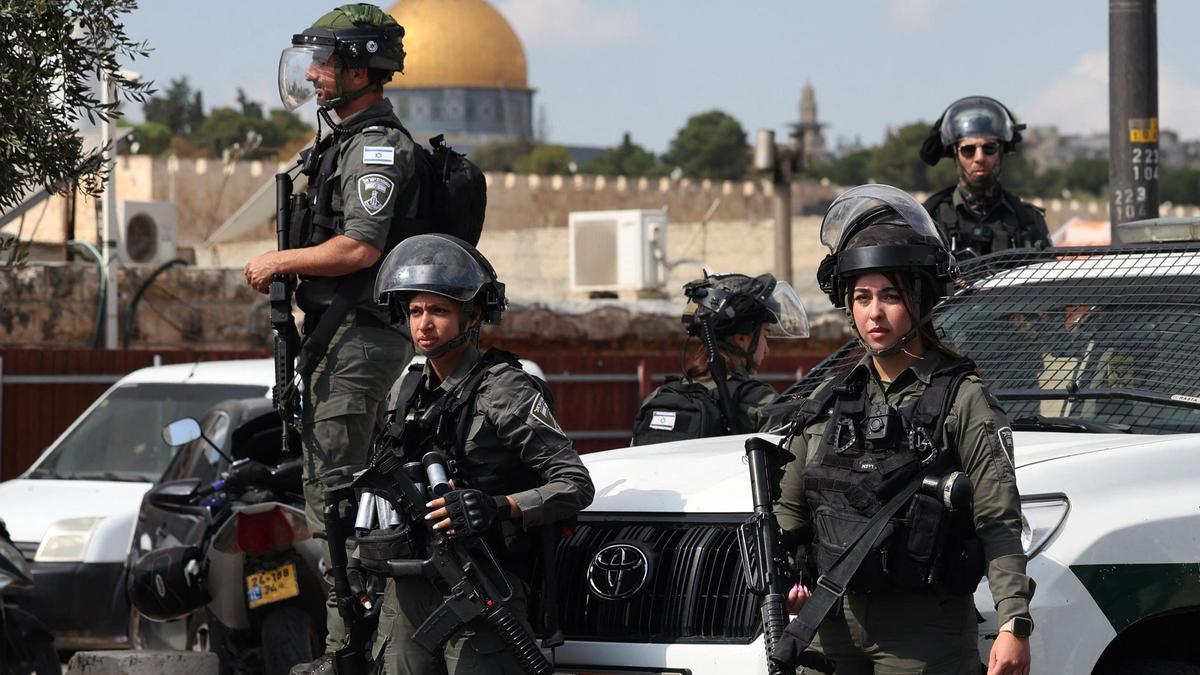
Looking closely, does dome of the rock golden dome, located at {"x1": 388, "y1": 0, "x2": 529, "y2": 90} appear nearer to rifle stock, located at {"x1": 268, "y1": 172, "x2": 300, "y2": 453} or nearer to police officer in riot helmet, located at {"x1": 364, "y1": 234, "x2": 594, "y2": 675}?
rifle stock, located at {"x1": 268, "y1": 172, "x2": 300, "y2": 453}

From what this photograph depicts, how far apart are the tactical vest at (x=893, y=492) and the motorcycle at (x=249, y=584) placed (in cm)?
290

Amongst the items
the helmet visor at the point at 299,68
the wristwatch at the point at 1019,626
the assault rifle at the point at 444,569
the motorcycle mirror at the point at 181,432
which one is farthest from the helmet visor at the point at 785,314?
the wristwatch at the point at 1019,626

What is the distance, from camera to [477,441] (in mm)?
4918

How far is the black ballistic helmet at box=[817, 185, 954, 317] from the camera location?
171 inches

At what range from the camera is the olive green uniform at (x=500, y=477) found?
4.75 metres

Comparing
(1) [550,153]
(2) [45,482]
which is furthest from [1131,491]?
(1) [550,153]

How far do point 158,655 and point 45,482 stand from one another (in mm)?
3991

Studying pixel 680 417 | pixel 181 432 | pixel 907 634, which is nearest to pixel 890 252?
pixel 907 634

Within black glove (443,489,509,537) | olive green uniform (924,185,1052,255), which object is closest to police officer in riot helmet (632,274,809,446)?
olive green uniform (924,185,1052,255)

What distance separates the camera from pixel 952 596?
4.17 meters

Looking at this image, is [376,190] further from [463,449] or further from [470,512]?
[470,512]

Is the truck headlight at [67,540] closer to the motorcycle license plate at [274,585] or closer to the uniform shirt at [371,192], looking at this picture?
the motorcycle license plate at [274,585]

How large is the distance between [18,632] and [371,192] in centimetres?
199

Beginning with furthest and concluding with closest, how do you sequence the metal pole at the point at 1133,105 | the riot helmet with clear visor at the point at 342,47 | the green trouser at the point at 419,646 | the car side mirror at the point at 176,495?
the metal pole at the point at 1133,105
the car side mirror at the point at 176,495
the riot helmet with clear visor at the point at 342,47
the green trouser at the point at 419,646
